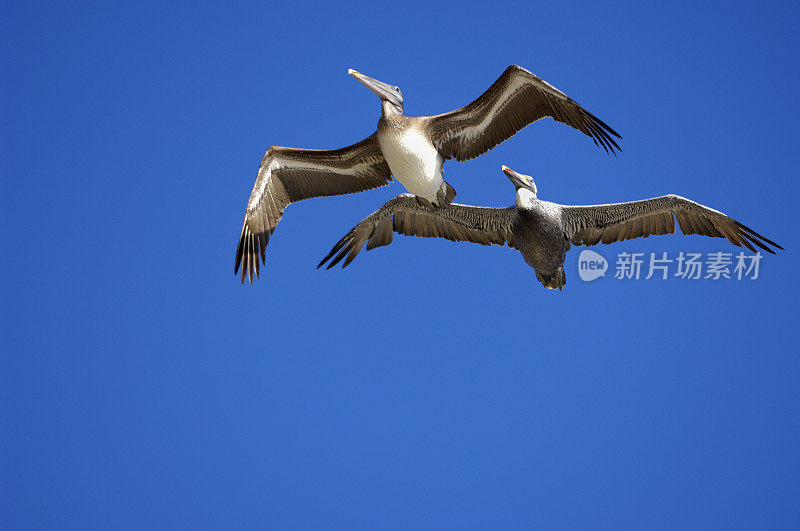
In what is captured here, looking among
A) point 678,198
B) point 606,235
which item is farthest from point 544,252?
point 678,198

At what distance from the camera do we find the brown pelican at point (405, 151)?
40.7ft

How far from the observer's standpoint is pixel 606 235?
44.2 ft

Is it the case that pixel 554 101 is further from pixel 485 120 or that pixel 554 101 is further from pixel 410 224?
pixel 410 224

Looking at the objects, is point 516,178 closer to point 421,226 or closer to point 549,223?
point 549,223

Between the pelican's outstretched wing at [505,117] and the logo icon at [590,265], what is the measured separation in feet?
6.05

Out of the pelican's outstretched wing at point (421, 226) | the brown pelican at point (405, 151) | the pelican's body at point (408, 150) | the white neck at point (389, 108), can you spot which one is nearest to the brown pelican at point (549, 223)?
the pelican's outstretched wing at point (421, 226)

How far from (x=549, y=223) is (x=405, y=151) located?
80.4 inches

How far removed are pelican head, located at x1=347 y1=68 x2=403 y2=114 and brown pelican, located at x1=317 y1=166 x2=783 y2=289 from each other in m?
1.64

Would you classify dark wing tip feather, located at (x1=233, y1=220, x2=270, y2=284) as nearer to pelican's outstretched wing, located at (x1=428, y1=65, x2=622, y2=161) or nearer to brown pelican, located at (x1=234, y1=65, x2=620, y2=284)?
brown pelican, located at (x1=234, y1=65, x2=620, y2=284)

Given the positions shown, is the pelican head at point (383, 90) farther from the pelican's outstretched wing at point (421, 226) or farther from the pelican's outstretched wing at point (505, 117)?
the pelican's outstretched wing at point (421, 226)

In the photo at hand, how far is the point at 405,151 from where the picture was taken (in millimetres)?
12539

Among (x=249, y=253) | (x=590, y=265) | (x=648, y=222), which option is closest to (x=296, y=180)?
(x=249, y=253)

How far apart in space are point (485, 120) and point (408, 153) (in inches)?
41.0

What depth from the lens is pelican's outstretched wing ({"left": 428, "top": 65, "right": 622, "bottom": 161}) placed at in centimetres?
1220
